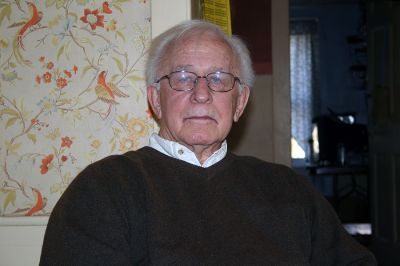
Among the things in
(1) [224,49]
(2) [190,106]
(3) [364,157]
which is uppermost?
(1) [224,49]

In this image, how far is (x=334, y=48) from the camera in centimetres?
790

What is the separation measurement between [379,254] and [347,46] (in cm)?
458

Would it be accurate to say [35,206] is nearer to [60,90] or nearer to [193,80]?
[60,90]

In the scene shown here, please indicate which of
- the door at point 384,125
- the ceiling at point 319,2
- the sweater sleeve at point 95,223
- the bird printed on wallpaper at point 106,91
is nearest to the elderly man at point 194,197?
the sweater sleeve at point 95,223

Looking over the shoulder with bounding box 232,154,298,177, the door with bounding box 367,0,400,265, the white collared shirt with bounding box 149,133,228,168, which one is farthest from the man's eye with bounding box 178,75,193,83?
the door with bounding box 367,0,400,265

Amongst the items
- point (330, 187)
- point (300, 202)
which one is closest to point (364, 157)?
point (330, 187)

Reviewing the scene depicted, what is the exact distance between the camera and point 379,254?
3.96 meters

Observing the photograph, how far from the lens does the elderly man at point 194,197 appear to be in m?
1.15

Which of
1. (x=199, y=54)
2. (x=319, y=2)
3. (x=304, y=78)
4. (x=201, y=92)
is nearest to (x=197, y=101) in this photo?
(x=201, y=92)

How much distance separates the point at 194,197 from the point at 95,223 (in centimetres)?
27

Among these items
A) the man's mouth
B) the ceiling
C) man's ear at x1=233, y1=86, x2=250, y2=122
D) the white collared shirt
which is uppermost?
the ceiling

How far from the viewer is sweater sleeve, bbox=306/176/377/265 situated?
1.39 m

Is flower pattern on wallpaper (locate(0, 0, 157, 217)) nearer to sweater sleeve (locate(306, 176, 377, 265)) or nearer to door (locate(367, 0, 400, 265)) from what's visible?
sweater sleeve (locate(306, 176, 377, 265))

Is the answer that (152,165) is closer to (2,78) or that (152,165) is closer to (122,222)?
(122,222)
